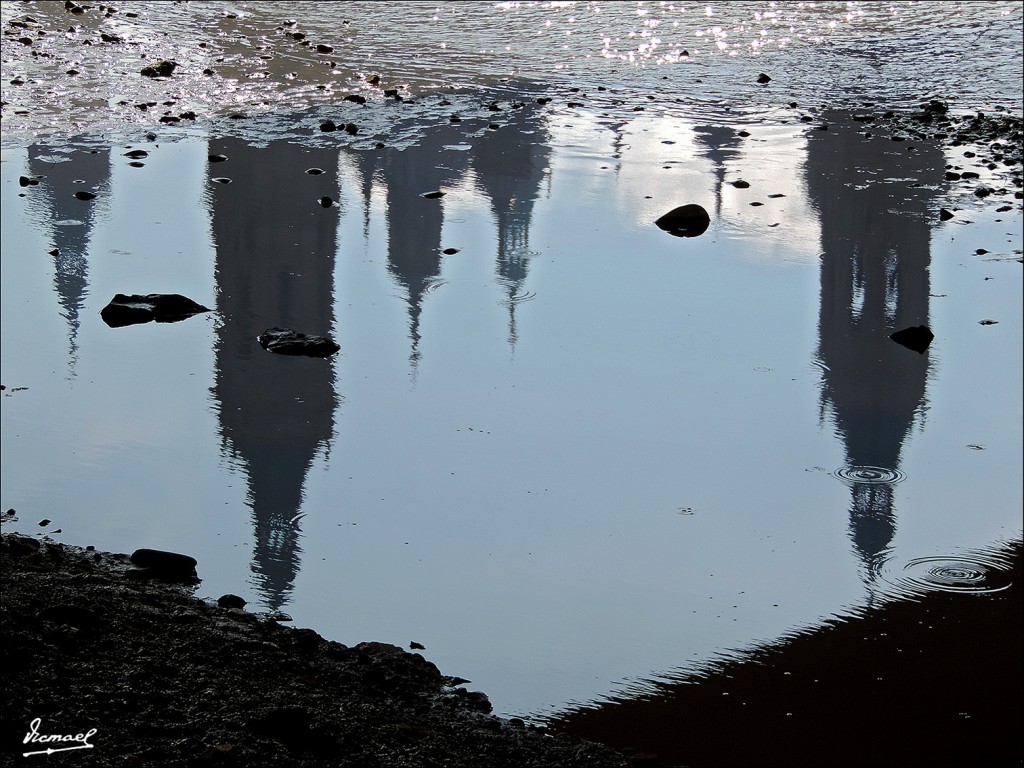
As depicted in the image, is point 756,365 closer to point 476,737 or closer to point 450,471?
point 450,471

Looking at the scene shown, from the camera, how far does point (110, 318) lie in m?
8.46

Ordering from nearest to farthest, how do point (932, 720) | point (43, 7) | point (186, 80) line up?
point (932, 720), point (186, 80), point (43, 7)

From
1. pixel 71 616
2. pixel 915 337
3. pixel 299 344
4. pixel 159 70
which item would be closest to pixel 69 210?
pixel 299 344

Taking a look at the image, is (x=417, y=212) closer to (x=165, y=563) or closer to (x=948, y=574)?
(x=165, y=563)

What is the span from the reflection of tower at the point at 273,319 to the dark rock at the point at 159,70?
3.68m

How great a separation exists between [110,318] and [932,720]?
20.7 ft

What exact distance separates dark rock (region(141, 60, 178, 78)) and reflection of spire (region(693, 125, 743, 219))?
7426mm

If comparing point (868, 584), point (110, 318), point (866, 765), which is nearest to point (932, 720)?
point (866, 765)

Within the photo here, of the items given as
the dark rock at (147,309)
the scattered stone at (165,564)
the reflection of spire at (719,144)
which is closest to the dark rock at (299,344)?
the dark rock at (147,309)

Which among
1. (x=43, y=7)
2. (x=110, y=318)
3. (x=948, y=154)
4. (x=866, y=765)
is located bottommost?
(x=866, y=765)

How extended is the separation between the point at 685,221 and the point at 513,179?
218cm

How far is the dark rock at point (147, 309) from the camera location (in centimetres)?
849

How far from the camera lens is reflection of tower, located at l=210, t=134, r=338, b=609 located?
6004 millimetres

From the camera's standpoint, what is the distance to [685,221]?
35.3ft
